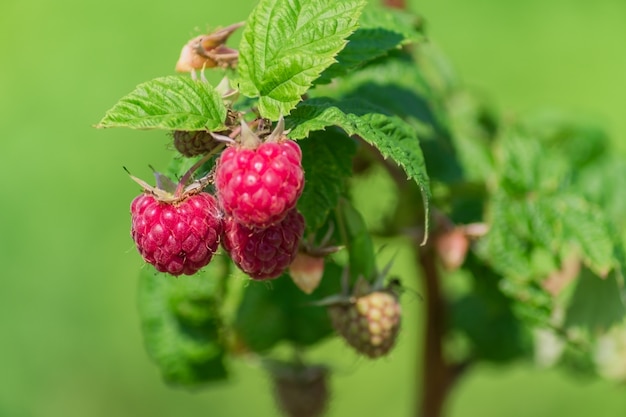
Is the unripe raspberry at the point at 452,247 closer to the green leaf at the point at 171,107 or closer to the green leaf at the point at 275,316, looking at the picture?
the green leaf at the point at 275,316

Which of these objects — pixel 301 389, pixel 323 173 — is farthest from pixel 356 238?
pixel 301 389

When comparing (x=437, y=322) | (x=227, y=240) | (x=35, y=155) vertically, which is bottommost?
(x=35, y=155)

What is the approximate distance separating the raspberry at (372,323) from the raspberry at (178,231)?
363 mm

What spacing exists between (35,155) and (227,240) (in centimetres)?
358

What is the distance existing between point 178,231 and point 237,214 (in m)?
0.09

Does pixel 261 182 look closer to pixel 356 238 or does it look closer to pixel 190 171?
pixel 190 171

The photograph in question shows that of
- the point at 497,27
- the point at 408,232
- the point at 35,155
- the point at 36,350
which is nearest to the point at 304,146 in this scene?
the point at 408,232

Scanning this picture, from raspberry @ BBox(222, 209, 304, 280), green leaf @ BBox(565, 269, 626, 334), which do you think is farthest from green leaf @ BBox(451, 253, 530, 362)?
raspberry @ BBox(222, 209, 304, 280)

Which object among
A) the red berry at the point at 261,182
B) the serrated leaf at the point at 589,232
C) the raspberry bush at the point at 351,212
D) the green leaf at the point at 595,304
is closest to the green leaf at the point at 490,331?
the raspberry bush at the point at 351,212

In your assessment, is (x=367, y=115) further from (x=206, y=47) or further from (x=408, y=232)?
(x=408, y=232)

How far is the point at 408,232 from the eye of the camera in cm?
197

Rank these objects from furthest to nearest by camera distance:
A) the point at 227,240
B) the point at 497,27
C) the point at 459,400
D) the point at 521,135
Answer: the point at 497,27, the point at 459,400, the point at 521,135, the point at 227,240

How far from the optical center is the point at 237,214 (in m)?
1.28

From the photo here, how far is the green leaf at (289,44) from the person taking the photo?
1.41 m
